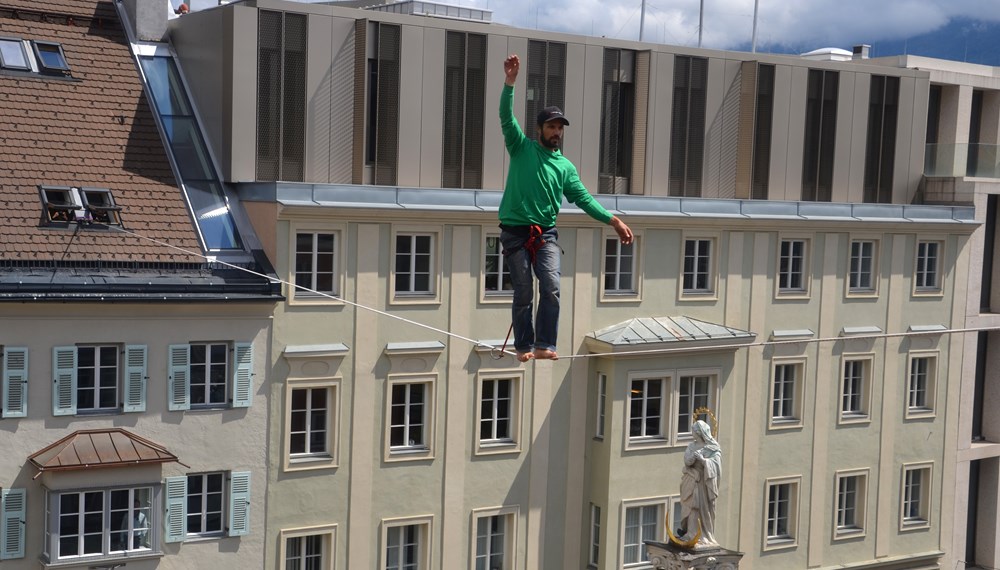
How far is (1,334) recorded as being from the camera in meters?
29.1

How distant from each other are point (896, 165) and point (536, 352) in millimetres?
29137

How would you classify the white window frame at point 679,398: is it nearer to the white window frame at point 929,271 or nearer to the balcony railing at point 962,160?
the white window frame at point 929,271

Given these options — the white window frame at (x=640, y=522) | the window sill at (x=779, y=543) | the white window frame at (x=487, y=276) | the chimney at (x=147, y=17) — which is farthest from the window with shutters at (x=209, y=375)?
the window sill at (x=779, y=543)

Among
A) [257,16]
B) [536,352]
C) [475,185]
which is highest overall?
[257,16]

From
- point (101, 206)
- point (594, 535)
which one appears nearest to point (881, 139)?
point (594, 535)

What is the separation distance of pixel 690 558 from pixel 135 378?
13.8m

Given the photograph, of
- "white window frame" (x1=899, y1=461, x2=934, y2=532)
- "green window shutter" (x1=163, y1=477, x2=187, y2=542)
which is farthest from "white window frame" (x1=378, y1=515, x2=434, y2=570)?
"white window frame" (x1=899, y1=461, x2=934, y2=532)

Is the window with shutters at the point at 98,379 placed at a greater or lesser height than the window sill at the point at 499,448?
greater

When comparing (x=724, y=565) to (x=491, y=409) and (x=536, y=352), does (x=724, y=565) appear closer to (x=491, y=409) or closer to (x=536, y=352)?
(x=491, y=409)

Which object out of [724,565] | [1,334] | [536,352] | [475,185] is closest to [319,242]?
[475,185]

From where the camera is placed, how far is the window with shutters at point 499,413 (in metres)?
36.0

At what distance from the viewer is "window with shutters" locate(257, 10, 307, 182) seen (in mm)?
33406

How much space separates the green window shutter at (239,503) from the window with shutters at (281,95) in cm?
724

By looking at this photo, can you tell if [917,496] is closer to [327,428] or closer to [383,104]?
[327,428]
